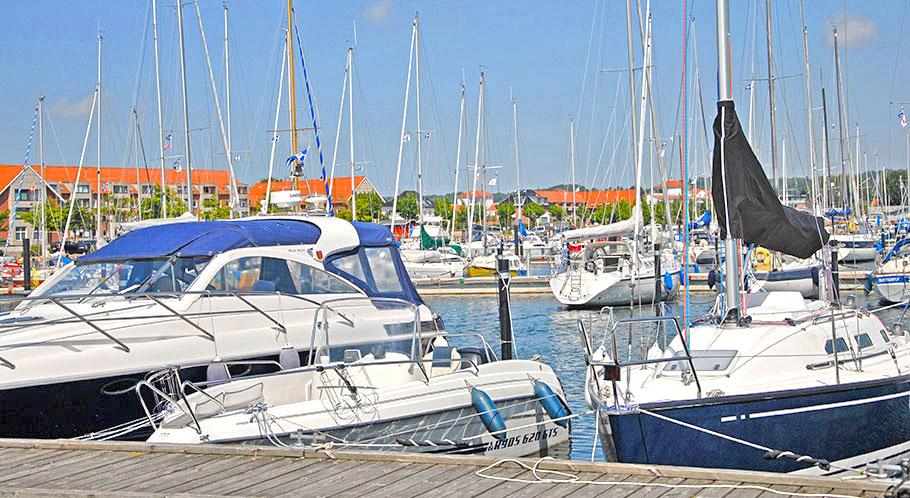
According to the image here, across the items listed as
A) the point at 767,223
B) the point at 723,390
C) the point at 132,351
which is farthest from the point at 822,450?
the point at 132,351

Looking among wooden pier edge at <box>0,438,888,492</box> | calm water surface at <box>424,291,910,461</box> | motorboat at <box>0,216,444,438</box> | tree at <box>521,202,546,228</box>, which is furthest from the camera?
tree at <box>521,202,546,228</box>

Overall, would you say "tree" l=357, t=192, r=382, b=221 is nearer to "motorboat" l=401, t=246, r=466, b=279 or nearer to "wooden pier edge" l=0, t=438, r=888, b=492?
"motorboat" l=401, t=246, r=466, b=279

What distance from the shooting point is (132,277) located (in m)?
12.2

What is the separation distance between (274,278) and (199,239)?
113 centimetres

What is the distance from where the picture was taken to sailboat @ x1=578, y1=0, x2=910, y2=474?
8.82 metres

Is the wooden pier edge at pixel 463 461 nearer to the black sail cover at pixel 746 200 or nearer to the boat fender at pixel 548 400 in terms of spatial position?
the boat fender at pixel 548 400

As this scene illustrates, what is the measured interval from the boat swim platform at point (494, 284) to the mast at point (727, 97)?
907 inches

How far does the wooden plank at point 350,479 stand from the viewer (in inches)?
269

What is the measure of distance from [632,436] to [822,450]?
79.5 inches

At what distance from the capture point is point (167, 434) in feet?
28.9

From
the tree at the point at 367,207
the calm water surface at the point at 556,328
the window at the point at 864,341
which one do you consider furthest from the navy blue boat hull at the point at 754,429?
the tree at the point at 367,207

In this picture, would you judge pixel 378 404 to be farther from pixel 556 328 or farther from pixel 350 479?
pixel 556 328

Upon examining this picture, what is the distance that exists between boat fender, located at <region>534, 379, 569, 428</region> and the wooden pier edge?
3874mm

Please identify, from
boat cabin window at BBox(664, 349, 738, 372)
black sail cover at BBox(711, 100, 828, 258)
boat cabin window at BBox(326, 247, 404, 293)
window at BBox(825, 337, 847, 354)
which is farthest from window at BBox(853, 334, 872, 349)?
boat cabin window at BBox(326, 247, 404, 293)
